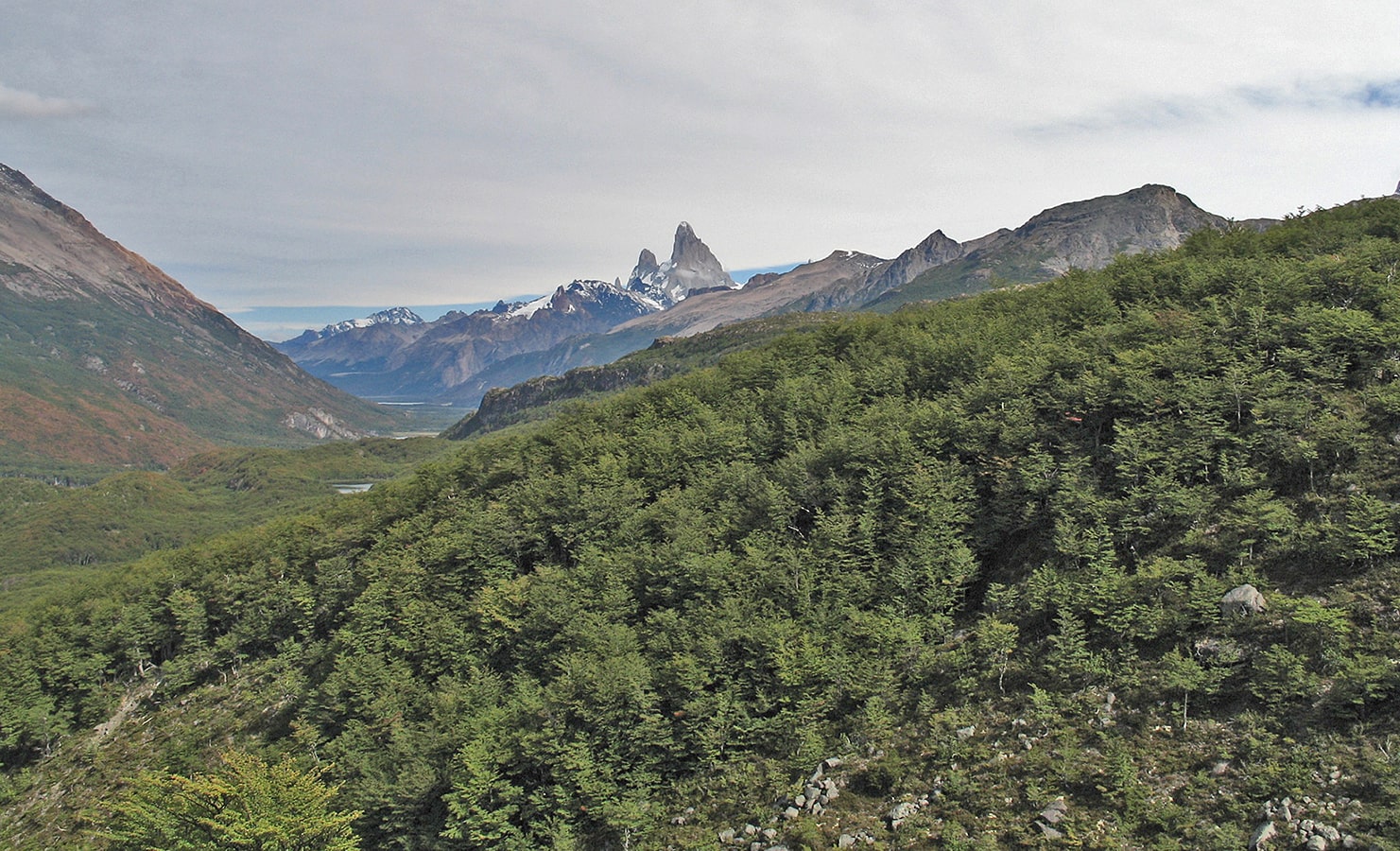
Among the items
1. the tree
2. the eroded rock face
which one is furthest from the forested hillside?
the tree

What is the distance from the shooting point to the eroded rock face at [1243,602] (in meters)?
24.1

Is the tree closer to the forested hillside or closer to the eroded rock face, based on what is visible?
the forested hillside

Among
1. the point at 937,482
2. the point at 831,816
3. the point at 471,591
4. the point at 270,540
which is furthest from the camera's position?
the point at 270,540

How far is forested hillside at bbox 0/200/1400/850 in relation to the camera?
21.8 meters

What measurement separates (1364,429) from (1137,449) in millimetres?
8815

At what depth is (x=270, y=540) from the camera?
9112 cm

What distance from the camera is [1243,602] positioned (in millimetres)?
24391

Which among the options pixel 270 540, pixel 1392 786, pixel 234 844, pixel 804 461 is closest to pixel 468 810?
pixel 234 844

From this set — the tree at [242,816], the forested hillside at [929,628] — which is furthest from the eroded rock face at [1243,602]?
the tree at [242,816]

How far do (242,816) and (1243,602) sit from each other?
43864mm

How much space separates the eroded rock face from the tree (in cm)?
3813

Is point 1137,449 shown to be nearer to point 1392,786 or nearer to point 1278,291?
point 1392,786

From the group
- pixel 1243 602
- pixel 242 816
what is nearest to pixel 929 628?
pixel 1243 602

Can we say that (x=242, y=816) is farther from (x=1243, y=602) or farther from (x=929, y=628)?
(x=1243, y=602)
